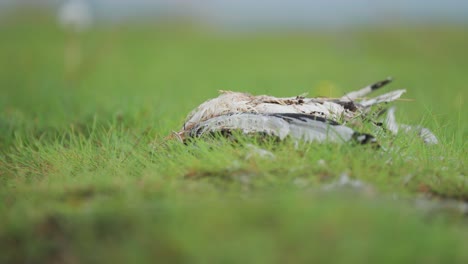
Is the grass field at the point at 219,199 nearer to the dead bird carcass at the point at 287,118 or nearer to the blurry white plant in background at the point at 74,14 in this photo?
the dead bird carcass at the point at 287,118

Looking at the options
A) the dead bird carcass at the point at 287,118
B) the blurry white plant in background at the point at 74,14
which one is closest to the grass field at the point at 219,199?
the dead bird carcass at the point at 287,118

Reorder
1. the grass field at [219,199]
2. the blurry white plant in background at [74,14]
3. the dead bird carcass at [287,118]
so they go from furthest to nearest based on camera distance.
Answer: the blurry white plant in background at [74,14] < the dead bird carcass at [287,118] < the grass field at [219,199]

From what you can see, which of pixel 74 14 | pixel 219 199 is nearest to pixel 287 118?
pixel 219 199

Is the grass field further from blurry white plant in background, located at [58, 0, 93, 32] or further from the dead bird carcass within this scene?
blurry white plant in background, located at [58, 0, 93, 32]

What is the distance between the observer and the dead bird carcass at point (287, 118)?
3618mm

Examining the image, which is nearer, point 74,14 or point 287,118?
point 287,118

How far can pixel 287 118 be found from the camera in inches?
148

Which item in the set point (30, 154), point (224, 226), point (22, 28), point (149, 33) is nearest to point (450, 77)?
point (30, 154)

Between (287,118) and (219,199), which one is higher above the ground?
(287,118)

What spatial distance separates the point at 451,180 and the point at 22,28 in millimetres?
21233

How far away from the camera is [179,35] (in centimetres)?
2234

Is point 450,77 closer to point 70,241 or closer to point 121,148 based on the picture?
point 121,148

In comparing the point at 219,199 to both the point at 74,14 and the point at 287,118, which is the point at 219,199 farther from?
the point at 74,14

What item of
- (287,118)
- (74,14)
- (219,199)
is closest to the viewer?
(219,199)
